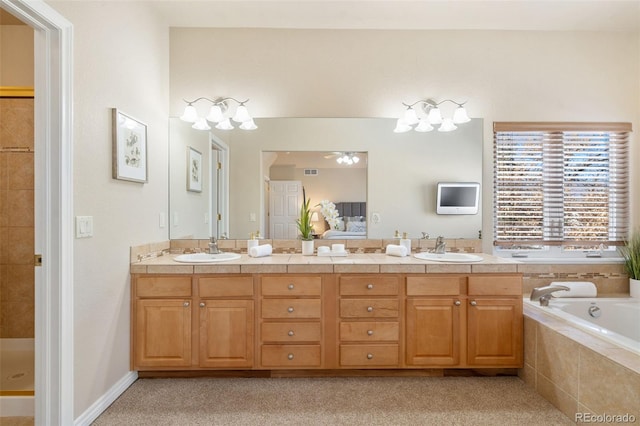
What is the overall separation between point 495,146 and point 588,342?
5.46 ft

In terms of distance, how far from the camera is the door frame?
1562 mm

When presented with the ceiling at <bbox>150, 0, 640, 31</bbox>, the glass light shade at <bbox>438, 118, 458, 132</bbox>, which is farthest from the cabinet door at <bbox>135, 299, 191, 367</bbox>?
the glass light shade at <bbox>438, 118, 458, 132</bbox>

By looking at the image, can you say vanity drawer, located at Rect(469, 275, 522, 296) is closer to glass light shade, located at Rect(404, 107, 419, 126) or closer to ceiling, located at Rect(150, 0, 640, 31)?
glass light shade, located at Rect(404, 107, 419, 126)

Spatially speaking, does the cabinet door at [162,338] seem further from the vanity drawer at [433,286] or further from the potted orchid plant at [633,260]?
the potted orchid plant at [633,260]

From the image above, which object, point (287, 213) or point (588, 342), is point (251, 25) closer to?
point (287, 213)

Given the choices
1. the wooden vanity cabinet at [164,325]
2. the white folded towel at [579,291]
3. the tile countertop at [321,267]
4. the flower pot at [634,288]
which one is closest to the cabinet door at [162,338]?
the wooden vanity cabinet at [164,325]

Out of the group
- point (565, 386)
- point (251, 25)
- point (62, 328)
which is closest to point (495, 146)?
point (565, 386)

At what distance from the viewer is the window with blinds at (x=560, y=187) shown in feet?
9.27

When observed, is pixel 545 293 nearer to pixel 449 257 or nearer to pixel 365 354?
pixel 449 257

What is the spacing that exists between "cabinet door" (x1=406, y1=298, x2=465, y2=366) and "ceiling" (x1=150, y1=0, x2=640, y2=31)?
2202 mm

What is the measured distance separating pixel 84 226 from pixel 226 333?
1.06 meters

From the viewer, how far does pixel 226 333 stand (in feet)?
7.16

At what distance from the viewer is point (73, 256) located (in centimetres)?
165

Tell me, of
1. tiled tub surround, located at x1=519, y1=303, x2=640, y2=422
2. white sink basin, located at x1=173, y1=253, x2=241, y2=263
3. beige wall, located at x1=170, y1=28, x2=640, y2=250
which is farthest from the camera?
beige wall, located at x1=170, y1=28, x2=640, y2=250
